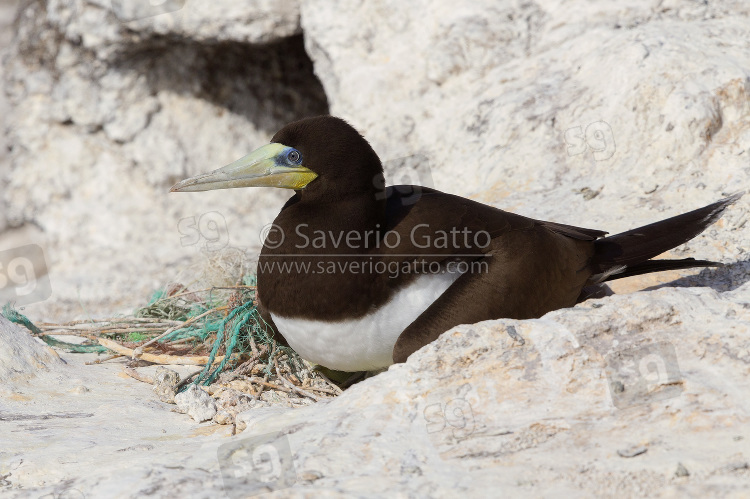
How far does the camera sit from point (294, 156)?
3.68 metres

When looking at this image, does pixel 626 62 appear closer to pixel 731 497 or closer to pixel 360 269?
pixel 360 269

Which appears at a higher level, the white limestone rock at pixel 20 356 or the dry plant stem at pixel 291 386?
the white limestone rock at pixel 20 356

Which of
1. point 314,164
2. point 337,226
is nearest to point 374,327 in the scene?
point 337,226

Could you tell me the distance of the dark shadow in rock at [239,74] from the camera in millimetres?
8109

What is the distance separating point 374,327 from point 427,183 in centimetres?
268

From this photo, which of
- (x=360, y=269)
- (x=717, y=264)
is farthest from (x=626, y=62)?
(x=360, y=269)

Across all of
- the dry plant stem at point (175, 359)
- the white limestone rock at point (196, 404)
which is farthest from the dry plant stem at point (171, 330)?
the white limestone rock at point (196, 404)

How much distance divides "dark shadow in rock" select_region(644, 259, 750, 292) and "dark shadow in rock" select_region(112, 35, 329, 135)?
5085 millimetres

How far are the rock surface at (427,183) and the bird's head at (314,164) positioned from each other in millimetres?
945

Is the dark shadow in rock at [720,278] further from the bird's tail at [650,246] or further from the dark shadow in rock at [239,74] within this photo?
the dark shadow in rock at [239,74]

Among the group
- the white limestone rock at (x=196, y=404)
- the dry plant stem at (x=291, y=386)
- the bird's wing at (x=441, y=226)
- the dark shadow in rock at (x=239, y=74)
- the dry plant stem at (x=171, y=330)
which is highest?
the dark shadow in rock at (x=239, y=74)

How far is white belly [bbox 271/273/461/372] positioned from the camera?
351 cm

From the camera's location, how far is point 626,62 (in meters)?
5.34

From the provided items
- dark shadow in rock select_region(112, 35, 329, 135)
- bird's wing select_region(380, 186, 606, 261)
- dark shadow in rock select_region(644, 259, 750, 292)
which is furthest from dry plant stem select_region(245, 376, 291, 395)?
dark shadow in rock select_region(112, 35, 329, 135)
